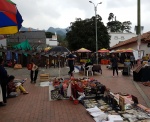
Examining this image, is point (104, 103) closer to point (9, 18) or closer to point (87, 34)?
point (9, 18)

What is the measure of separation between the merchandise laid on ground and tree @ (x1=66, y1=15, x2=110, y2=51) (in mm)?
32375

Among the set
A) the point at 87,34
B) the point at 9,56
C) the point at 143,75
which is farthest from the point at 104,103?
the point at 87,34

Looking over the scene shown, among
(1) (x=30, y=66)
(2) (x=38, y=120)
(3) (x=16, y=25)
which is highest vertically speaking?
(3) (x=16, y=25)

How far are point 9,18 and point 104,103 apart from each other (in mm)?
4290

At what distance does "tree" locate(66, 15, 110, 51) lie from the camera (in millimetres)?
42281

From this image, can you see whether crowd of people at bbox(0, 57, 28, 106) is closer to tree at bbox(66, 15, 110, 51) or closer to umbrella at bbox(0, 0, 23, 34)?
umbrella at bbox(0, 0, 23, 34)

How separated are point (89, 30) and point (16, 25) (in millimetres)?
35977

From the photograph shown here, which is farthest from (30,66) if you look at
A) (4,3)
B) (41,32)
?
(41,32)

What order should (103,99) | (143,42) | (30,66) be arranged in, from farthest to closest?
1. (143,42)
2. (30,66)
3. (103,99)

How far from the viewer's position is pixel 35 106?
323 inches

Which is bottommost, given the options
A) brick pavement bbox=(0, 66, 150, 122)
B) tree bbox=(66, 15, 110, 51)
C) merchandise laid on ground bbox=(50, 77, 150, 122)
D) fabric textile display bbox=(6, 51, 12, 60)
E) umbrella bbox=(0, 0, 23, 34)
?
brick pavement bbox=(0, 66, 150, 122)

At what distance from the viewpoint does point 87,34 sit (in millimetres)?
42594

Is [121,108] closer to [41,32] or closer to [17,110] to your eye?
[17,110]

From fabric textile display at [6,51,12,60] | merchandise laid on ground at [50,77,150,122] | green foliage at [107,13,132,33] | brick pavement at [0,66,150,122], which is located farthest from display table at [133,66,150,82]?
green foliage at [107,13,132,33]
